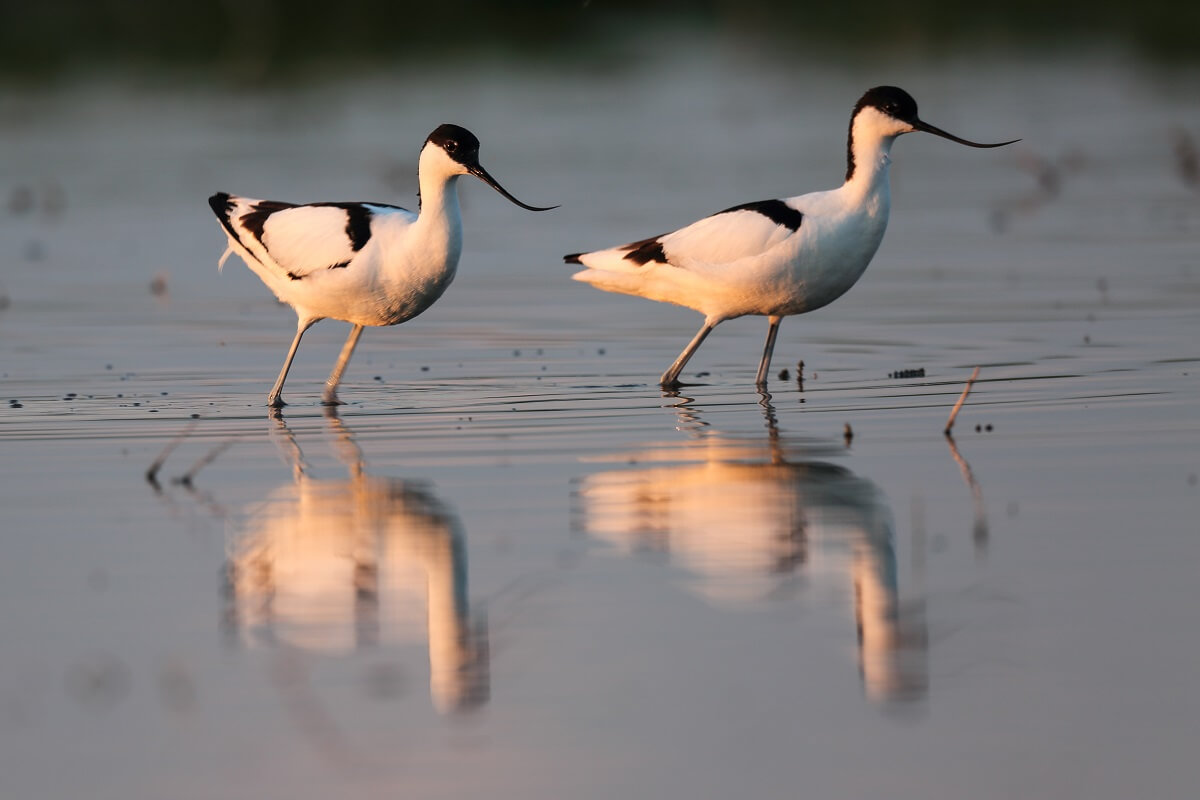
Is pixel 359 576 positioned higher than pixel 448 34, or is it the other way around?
pixel 448 34

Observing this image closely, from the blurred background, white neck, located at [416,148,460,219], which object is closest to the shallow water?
white neck, located at [416,148,460,219]

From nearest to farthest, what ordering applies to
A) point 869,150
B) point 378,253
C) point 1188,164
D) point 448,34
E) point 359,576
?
point 359,576
point 378,253
point 869,150
point 1188,164
point 448,34

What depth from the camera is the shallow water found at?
4941 millimetres

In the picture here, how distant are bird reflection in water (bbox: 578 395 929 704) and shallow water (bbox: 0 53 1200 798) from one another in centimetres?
2

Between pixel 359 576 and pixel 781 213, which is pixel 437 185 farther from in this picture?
pixel 359 576

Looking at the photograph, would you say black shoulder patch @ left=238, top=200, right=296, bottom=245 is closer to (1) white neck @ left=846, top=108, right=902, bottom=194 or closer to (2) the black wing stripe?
(2) the black wing stripe

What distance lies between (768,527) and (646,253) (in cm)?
470

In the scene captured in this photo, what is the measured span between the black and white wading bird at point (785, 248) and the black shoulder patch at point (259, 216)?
193 cm

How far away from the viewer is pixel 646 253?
11.5 m

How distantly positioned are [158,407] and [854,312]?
5208 millimetres

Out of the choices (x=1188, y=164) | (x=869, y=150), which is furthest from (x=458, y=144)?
(x=1188, y=164)

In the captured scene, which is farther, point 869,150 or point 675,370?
point 869,150

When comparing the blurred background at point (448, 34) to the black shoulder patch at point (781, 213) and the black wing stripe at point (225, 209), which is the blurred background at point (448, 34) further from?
the black shoulder patch at point (781, 213)

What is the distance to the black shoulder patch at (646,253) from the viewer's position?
11.4 meters
